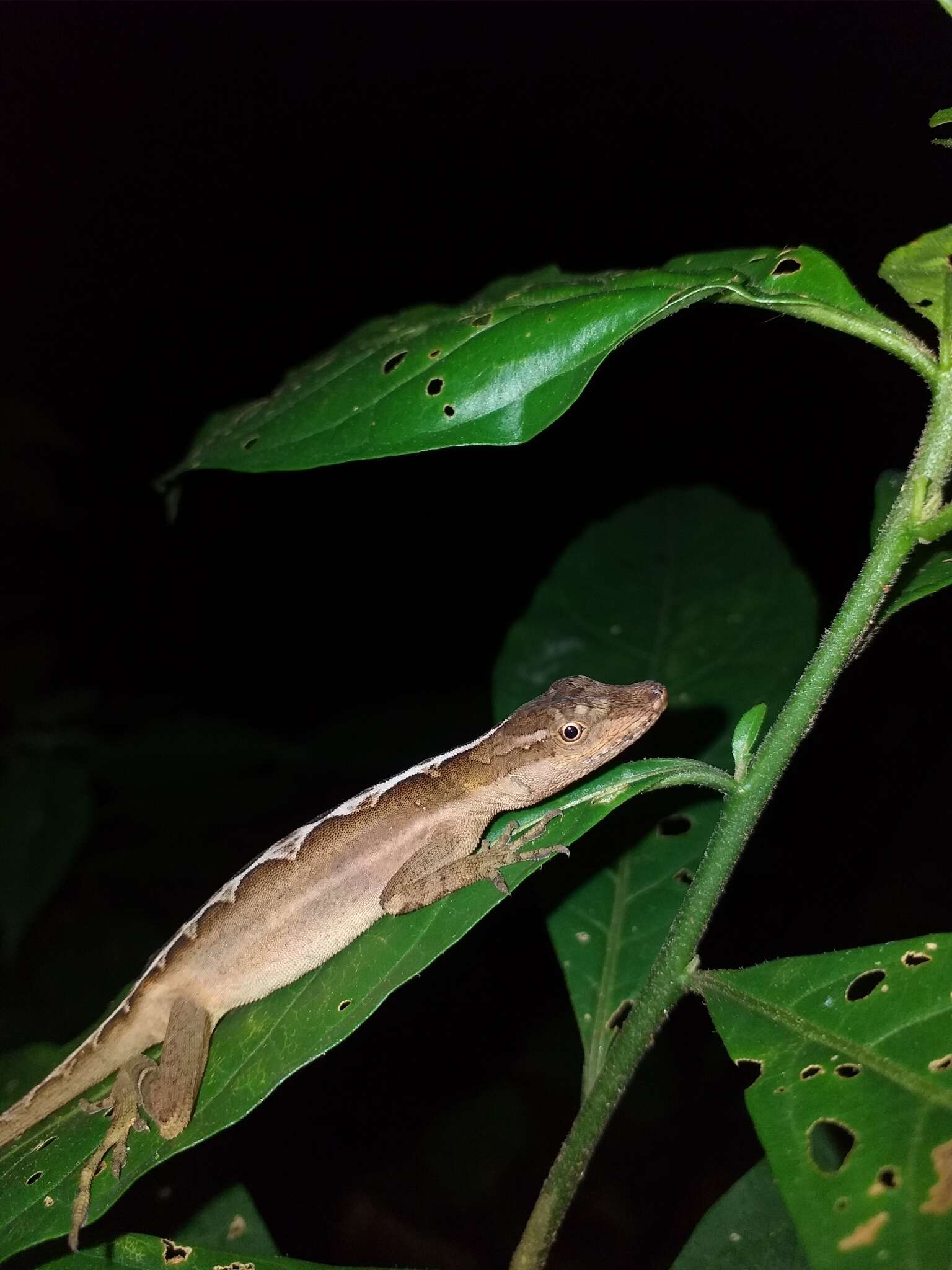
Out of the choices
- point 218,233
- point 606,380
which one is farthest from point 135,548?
point 606,380

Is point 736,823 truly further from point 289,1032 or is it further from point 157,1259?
point 157,1259

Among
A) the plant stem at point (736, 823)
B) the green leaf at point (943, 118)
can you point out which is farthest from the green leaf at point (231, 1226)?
the green leaf at point (943, 118)

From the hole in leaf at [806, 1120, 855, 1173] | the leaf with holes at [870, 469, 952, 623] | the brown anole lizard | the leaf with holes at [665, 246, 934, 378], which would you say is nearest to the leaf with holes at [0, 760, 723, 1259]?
the brown anole lizard

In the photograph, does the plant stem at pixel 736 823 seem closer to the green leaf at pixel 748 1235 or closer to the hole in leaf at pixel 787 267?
the hole in leaf at pixel 787 267

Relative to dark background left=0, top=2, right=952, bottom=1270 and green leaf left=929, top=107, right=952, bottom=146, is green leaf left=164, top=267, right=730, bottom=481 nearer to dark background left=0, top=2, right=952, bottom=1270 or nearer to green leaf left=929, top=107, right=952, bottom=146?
green leaf left=929, top=107, right=952, bottom=146

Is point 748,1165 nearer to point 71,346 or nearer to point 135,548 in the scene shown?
point 135,548

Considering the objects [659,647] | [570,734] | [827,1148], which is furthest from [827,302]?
[827,1148]
